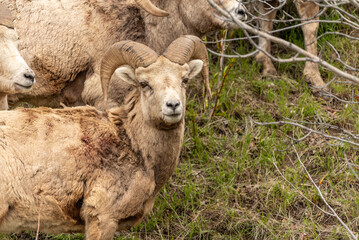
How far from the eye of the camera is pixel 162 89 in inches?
238

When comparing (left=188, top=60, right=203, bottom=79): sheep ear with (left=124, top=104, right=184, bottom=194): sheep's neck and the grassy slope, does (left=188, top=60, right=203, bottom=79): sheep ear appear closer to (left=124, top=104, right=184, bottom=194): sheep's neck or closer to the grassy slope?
(left=124, top=104, right=184, bottom=194): sheep's neck

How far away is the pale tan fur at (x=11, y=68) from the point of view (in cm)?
654

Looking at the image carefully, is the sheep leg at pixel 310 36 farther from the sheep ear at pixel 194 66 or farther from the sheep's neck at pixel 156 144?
the sheep's neck at pixel 156 144

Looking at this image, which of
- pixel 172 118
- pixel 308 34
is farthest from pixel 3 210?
pixel 308 34

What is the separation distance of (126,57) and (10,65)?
1260 mm

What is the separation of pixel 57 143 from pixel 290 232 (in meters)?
2.94

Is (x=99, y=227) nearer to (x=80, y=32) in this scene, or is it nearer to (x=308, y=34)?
(x=80, y=32)

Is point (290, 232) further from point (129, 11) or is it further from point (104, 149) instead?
point (129, 11)

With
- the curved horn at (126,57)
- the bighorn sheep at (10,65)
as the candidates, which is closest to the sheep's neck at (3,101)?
the bighorn sheep at (10,65)

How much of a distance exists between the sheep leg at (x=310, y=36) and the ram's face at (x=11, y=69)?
4.31 meters

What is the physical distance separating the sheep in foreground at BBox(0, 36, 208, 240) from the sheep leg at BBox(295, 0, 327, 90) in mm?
3093

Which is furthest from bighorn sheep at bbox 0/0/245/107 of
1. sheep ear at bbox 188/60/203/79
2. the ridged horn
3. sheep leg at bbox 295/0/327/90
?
sheep leg at bbox 295/0/327/90

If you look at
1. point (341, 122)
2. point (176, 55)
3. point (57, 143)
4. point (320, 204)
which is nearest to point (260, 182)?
point (320, 204)

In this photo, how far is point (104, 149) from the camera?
6.21 m
